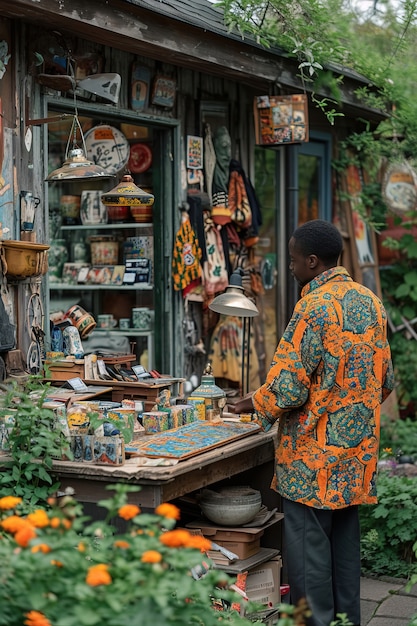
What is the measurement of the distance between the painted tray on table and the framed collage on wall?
2881 mm

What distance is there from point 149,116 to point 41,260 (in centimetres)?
180

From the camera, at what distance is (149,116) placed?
6.83m

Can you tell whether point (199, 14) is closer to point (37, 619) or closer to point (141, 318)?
point (141, 318)

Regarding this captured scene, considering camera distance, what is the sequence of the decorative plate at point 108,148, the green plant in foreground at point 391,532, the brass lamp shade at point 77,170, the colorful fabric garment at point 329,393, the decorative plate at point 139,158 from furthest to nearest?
the decorative plate at point 139,158
the decorative plate at point 108,148
the green plant in foreground at point 391,532
the brass lamp shade at point 77,170
the colorful fabric garment at point 329,393

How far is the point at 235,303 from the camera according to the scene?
548cm

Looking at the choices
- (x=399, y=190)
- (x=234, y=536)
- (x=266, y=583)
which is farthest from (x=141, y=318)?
(x=399, y=190)

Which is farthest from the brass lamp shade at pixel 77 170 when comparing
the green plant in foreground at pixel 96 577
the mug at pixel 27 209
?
the green plant in foreground at pixel 96 577

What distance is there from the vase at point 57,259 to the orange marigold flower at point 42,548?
4.68 meters

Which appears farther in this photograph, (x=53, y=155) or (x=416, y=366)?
(x=416, y=366)

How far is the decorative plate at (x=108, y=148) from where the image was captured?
6582 millimetres

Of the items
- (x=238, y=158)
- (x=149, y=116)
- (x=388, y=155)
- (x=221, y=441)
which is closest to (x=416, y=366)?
(x=388, y=155)

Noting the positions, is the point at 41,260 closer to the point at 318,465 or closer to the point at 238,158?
the point at 318,465

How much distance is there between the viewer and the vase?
285 inches

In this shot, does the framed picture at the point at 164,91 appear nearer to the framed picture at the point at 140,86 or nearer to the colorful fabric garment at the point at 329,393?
the framed picture at the point at 140,86
